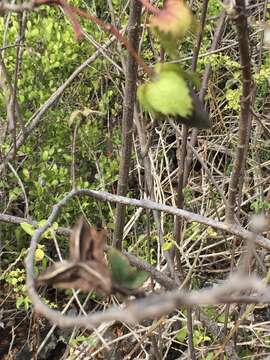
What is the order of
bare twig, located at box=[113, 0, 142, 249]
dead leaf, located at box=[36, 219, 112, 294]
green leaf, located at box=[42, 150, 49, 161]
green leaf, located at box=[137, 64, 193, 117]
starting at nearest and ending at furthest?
1. dead leaf, located at box=[36, 219, 112, 294]
2. green leaf, located at box=[137, 64, 193, 117]
3. bare twig, located at box=[113, 0, 142, 249]
4. green leaf, located at box=[42, 150, 49, 161]

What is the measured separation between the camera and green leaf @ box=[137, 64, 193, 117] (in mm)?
727

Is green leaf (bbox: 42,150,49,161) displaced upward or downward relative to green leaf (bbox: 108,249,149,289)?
upward

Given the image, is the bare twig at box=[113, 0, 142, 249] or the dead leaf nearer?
the dead leaf

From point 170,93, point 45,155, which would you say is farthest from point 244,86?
point 45,155

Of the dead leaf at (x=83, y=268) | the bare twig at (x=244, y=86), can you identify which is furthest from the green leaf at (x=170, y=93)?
the dead leaf at (x=83, y=268)

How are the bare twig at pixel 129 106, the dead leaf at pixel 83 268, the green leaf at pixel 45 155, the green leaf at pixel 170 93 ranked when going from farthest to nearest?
the green leaf at pixel 45 155, the bare twig at pixel 129 106, the green leaf at pixel 170 93, the dead leaf at pixel 83 268

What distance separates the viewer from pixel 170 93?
726 mm

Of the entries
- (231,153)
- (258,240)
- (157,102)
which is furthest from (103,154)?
(157,102)

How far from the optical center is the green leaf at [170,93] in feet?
2.38

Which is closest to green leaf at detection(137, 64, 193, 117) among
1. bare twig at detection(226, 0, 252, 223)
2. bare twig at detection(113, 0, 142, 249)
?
bare twig at detection(226, 0, 252, 223)

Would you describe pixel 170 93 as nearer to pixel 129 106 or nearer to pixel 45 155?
pixel 129 106

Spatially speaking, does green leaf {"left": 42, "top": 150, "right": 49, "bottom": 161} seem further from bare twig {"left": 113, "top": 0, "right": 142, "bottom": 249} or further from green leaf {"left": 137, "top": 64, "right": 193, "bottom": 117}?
green leaf {"left": 137, "top": 64, "right": 193, "bottom": 117}

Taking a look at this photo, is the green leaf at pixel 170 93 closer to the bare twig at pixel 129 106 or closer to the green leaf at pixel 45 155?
the bare twig at pixel 129 106

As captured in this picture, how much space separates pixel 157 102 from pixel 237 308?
4.71ft
